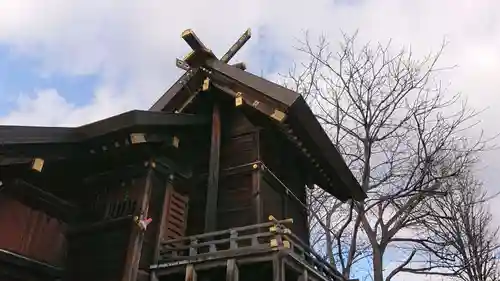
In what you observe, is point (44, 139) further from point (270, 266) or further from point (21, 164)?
point (270, 266)

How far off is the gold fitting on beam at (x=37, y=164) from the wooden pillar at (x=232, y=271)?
13.4 ft

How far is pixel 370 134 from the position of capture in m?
17.0

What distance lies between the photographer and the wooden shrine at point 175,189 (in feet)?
30.2

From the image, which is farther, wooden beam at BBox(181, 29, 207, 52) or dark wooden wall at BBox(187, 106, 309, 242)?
wooden beam at BBox(181, 29, 207, 52)

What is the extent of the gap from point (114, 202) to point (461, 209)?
1361 centimetres

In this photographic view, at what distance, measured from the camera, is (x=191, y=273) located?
30.1ft

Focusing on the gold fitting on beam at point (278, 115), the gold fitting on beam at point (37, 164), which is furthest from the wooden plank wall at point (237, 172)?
the gold fitting on beam at point (37, 164)

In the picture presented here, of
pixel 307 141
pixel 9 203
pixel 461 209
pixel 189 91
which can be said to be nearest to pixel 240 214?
pixel 307 141

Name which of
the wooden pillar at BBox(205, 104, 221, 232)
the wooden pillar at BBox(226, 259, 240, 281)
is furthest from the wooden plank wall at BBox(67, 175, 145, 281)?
the wooden pillar at BBox(226, 259, 240, 281)

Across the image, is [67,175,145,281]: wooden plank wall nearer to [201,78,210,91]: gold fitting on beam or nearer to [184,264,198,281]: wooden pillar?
[184,264,198,281]: wooden pillar

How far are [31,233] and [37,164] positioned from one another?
1.51m

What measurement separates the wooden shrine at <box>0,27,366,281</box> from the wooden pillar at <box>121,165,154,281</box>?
0.02 m

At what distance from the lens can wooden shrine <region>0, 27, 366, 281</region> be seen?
30.2 ft

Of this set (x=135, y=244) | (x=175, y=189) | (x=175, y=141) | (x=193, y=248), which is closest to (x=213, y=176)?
(x=175, y=189)
